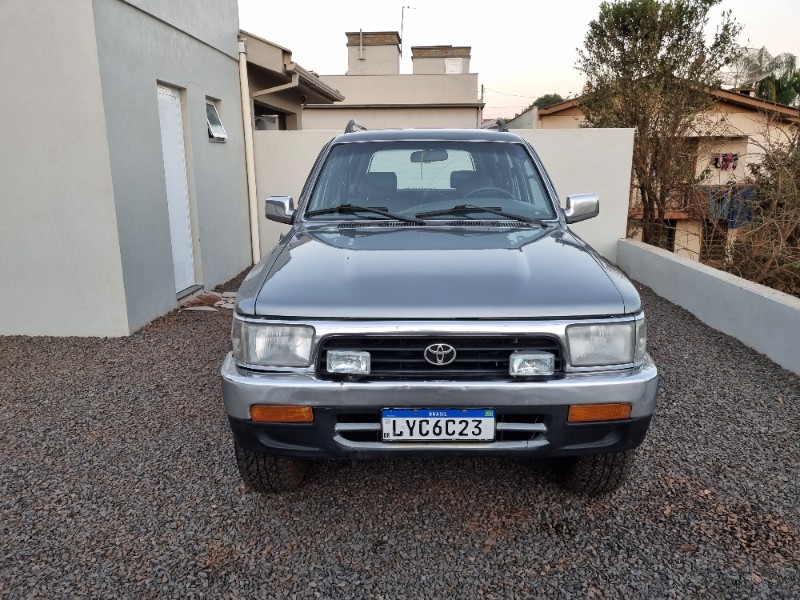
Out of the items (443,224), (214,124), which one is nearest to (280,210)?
(443,224)

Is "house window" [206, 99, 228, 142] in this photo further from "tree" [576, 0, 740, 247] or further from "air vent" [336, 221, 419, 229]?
"tree" [576, 0, 740, 247]

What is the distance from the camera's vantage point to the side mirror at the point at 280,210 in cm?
377

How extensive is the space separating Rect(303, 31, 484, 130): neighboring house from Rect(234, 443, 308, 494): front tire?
18.8 meters

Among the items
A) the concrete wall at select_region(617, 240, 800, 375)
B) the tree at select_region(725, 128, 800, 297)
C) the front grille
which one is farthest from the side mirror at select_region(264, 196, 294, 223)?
the tree at select_region(725, 128, 800, 297)

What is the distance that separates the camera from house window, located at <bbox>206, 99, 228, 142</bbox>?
8.29 m

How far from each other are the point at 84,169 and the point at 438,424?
15.0ft

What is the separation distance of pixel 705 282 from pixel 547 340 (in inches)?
185

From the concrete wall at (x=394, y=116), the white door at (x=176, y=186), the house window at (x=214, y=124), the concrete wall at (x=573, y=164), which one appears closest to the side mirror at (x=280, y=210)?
the white door at (x=176, y=186)

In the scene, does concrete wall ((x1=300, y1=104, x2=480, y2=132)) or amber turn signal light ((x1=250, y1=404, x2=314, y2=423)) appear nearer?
amber turn signal light ((x1=250, y1=404, x2=314, y2=423))

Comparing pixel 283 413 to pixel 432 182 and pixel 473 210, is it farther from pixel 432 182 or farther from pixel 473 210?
pixel 432 182

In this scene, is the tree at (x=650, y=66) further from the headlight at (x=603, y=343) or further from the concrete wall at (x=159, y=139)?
the headlight at (x=603, y=343)

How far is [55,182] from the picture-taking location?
5.48 m

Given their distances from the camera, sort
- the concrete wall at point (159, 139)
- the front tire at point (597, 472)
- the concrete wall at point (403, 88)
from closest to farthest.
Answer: the front tire at point (597, 472)
the concrete wall at point (159, 139)
the concrete wall at point (403, 88)

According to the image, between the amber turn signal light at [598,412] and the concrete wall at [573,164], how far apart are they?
7.44m
